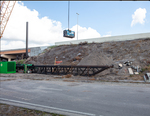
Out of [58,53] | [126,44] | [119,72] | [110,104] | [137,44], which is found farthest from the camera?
[58,53]

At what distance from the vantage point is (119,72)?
19719 millimetres

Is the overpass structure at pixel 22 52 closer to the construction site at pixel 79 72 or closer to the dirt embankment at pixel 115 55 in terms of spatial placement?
the construction site at pixel 79 72

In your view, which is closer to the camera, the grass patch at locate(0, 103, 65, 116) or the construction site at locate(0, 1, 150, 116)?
the grass patch at locate(0, 103, 65, 116)

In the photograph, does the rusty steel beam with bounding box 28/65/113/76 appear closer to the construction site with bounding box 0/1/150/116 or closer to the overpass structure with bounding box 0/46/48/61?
the construction site with bounding box 0/1/150/116

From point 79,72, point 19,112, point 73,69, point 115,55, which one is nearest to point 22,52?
point 73,69

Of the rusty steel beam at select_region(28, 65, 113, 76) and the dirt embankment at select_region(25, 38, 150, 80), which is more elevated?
the dirt embankment at select_region(25, 38, 150, 80)

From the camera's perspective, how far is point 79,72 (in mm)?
20797

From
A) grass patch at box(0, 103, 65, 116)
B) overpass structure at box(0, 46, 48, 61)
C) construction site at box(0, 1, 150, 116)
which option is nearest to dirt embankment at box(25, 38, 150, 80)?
construction site at box(0, 1, 150, 116)

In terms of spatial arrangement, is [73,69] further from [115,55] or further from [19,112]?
[19,112]

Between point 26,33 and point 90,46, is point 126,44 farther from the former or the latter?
point 26,33

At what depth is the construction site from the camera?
313 inches

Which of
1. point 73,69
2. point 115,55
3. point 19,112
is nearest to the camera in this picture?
point 19,112

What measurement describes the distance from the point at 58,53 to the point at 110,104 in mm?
32443

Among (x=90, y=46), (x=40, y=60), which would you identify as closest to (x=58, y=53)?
(x=40, y=60)
